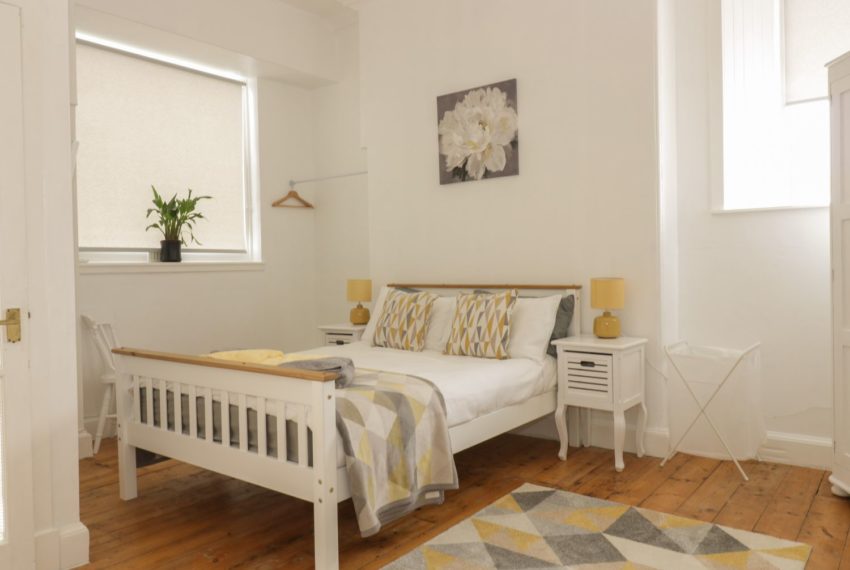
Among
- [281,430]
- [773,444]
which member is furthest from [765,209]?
[281,430]

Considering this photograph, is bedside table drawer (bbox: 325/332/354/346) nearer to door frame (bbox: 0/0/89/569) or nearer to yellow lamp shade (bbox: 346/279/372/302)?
yellow lamp shade (bbox: 346/279/372/302)

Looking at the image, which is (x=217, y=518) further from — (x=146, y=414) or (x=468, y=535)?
(x=468, y=535)

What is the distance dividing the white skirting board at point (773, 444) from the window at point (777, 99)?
49.2 inches

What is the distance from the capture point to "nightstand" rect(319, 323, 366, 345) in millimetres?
4496

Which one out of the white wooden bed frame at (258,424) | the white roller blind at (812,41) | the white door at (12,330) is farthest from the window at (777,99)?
the white door at (12,330)

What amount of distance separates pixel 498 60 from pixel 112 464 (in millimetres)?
3381

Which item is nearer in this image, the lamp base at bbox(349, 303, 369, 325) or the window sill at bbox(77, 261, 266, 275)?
the window sill at bbox(77, 261, 266, 275)

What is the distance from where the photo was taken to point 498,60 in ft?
13.5

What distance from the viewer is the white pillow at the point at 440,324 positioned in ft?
12.6

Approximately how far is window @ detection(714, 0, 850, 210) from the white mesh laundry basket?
2.87 ft

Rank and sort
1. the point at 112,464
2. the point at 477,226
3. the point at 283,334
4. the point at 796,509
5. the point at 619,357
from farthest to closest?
1. the point at 283,334
2. the point at 477,226
3. the point at 112,464
4. the point at 619,357
5. the point at 796,509

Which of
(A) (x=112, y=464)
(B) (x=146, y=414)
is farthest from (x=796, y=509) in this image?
(A) (x=112, y=464)

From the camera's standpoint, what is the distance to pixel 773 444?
11.1ft

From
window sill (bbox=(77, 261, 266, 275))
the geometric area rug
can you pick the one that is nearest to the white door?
the geometric area rug
